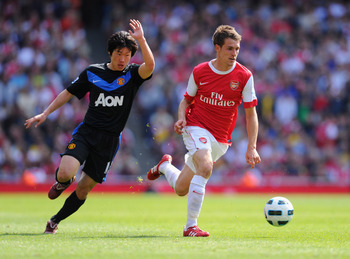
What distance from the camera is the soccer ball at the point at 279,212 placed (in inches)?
338

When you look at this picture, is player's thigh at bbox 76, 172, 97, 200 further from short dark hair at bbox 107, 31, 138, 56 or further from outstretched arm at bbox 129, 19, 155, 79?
short dark hair at bbox 107, 31, 138, 56

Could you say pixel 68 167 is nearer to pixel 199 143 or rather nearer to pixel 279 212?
pixel 199 143

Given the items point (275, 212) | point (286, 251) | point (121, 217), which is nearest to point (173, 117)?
point (121, 217)

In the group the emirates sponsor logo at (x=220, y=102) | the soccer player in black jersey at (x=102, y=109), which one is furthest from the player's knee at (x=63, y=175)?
the emirates sponsor logo at (x=220, y=102)

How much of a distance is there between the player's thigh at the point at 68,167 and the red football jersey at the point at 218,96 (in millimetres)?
1708

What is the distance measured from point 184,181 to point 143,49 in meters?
1.93

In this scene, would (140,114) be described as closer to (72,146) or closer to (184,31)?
(184,31)

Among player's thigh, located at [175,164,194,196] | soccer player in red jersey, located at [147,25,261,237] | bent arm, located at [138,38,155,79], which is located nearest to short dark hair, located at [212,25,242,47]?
soccer player in red jersey, located at [147,25,261,237]

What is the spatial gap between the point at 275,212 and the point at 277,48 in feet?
57.9

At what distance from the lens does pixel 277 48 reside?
25.5m

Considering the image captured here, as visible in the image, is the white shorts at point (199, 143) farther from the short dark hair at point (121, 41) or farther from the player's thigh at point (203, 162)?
the short dark hair at point (121, 41)

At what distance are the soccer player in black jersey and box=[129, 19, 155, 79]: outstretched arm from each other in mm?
15

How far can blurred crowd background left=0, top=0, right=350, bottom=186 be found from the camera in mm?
21266

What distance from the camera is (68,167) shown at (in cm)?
792
